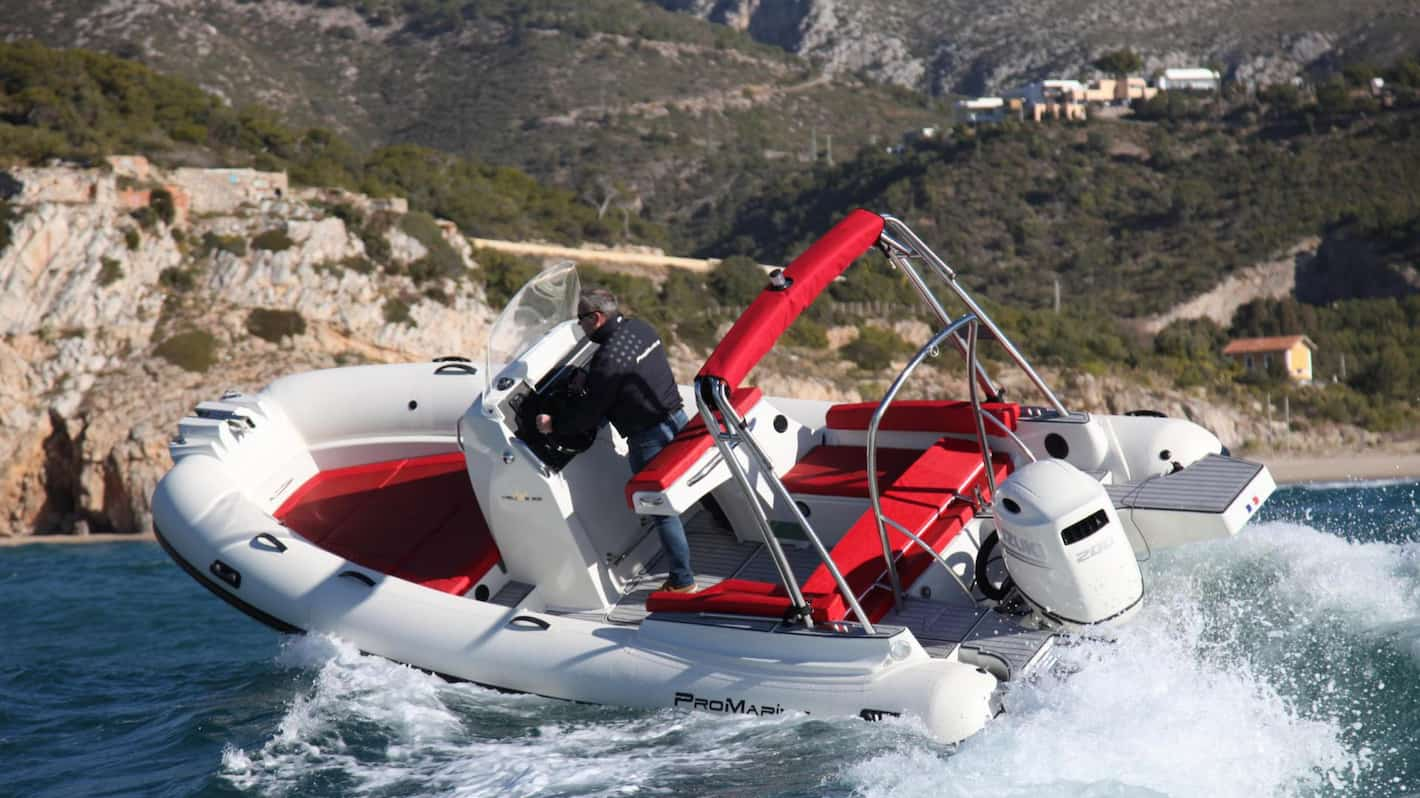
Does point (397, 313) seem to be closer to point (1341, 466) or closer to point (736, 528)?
point (736, 528)

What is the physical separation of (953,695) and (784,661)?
836 millimetres

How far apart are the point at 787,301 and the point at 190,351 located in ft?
57.6

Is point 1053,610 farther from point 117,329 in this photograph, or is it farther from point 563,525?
point 117,329

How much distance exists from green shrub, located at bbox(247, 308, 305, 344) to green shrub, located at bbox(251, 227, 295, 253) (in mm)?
1528

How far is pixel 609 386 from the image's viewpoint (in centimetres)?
711

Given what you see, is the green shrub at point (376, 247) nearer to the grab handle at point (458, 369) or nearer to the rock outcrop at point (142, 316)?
the rock outcrop at point (142, 316)

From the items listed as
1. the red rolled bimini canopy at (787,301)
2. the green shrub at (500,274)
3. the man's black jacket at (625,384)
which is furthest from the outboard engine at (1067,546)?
the green shrub at (500,274)

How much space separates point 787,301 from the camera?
688 centimetres

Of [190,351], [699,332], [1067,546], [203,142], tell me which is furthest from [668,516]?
[203,142]

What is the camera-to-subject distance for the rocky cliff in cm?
2052

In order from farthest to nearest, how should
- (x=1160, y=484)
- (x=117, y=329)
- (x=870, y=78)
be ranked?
(x=870, y=78) < (x=117, y=329) < (x=1160, y=484)

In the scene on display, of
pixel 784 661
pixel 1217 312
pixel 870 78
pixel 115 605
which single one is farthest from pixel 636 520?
pixel 870 78

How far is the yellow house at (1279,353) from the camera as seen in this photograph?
31312 mm

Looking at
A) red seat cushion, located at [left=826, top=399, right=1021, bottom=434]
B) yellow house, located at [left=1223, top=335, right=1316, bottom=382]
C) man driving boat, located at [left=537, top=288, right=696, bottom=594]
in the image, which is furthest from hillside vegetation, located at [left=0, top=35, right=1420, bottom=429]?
man driving boat, located at [left=537, top=288, right=696, bottom=594]
